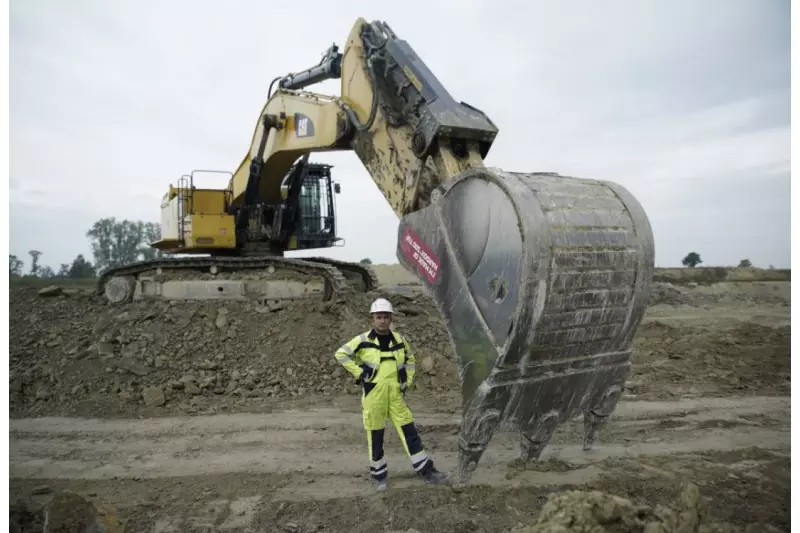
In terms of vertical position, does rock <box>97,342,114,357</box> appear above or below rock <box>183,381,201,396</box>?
above

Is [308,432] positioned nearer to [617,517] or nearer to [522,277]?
[522,277]

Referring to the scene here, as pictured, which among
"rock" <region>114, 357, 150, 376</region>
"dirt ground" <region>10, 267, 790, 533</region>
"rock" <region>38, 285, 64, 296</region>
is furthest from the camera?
"rock" <region>38, 285, 64, 296</region>

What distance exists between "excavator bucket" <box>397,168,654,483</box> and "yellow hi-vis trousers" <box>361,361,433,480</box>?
0.61m

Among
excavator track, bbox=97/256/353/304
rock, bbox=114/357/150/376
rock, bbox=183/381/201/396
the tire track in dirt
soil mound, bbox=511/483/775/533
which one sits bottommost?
the tire track in dirt

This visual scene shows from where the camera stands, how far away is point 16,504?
10.5 feet

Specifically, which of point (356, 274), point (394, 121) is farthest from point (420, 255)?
point (356, 274)

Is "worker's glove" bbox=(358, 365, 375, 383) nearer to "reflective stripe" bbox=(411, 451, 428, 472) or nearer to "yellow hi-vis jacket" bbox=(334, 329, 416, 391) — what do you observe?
"yellow hi-vis jacket" bbox=(334, 329, 416, 391)

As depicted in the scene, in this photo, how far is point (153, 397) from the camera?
6523mm

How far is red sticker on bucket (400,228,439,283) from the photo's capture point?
378 centimetres

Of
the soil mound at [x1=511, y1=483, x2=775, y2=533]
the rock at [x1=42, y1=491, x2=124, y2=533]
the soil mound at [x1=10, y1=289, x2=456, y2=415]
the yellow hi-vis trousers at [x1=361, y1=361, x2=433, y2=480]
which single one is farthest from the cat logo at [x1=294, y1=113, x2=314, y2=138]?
the soil mound at [x1=511, y1=483, x2=775, y2=533]

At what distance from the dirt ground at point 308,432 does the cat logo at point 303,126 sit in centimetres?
261

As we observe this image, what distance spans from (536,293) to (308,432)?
311cm

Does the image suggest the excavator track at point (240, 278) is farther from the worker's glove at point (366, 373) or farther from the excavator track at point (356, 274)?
the worker's glove at point (366, 373)

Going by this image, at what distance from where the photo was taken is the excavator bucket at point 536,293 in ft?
10.3
